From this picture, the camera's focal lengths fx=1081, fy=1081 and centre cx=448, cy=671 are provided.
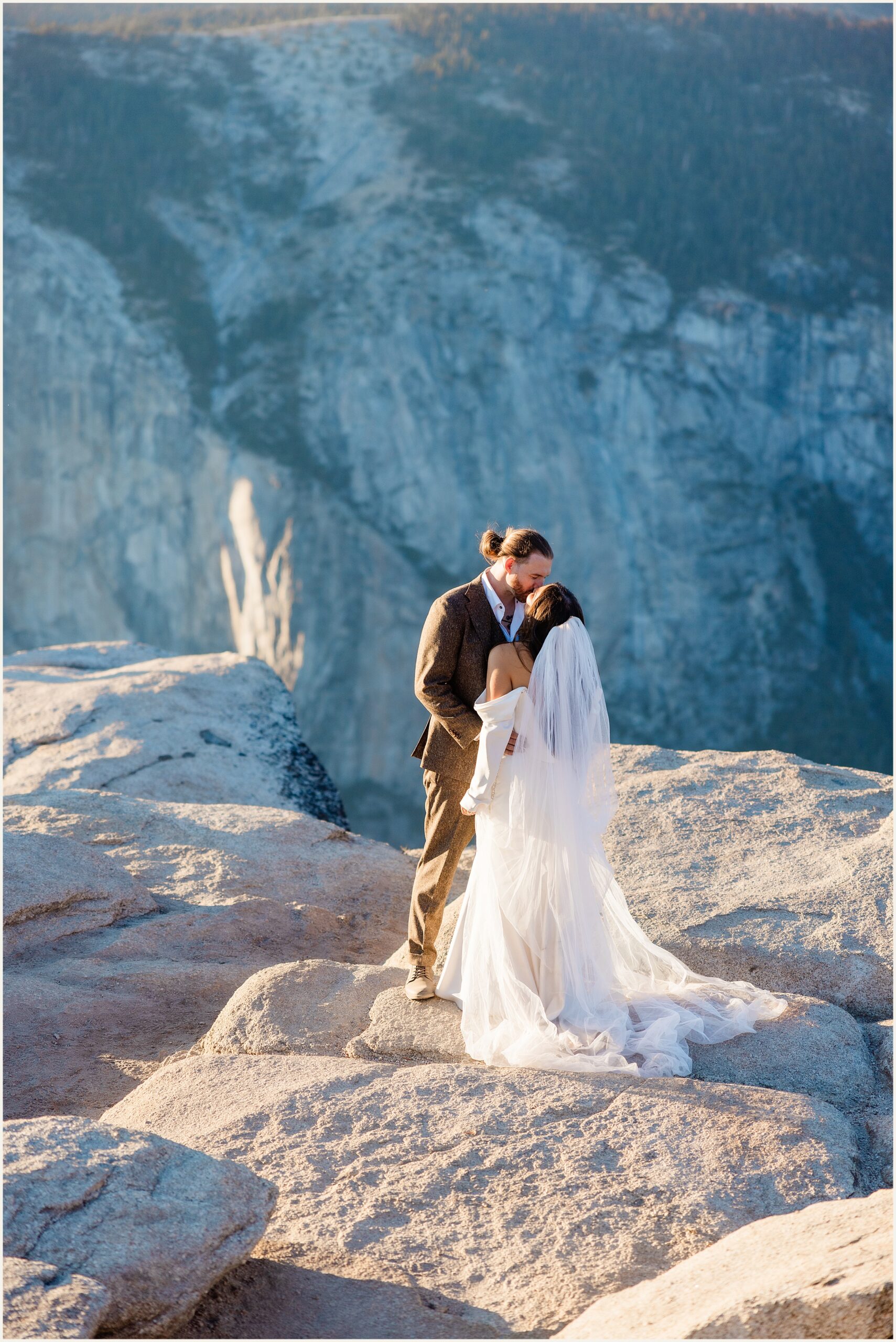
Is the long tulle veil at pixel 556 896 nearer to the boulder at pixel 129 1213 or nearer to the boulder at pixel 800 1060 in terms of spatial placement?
the boulder at pixel 800 1060

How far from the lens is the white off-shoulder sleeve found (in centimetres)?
391

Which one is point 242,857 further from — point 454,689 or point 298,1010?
point 454,689

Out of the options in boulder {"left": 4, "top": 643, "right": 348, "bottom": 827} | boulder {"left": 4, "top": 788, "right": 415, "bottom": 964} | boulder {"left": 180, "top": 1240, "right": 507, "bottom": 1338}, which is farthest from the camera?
boulder {"left": 4, "top": 643, "right": 348, "bottom": 827}

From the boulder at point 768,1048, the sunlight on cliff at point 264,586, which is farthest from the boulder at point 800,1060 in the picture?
the sunlight on cliff at point 264,586

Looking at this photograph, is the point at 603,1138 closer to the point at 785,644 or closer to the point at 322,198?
the point at 785,644

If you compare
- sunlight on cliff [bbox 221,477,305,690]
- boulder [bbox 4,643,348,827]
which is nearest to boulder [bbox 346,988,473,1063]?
boulder [bbox 4,643,348,827]

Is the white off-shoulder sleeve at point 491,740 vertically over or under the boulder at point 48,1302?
over

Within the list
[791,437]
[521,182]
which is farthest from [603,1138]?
[521,182]

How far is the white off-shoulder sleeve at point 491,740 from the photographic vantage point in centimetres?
391

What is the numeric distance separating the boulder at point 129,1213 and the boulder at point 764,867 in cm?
258

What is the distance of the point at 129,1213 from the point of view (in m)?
2.53

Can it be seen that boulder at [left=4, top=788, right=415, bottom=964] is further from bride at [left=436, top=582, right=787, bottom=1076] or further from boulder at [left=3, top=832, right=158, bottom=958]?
bride at [left=436, top=582, right=787, bottom=1076]

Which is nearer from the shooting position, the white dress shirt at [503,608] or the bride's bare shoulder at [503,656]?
the bride's bare shoulder at [503,656]

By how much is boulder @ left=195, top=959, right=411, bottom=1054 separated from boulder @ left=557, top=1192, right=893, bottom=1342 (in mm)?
1618
